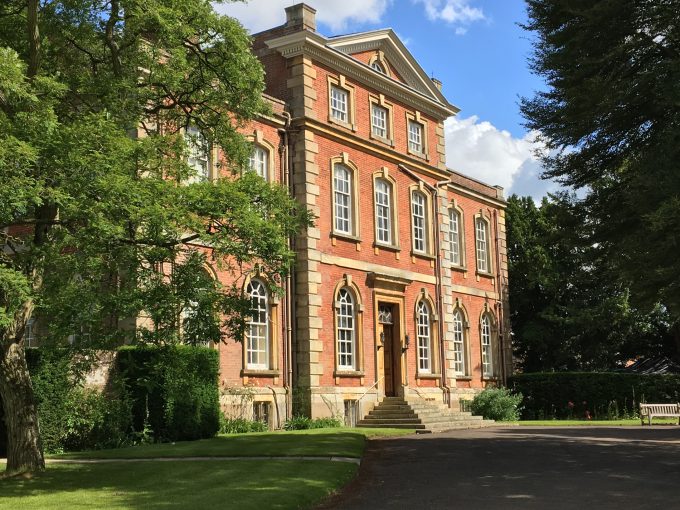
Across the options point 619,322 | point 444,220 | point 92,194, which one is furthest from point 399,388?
point 92,194

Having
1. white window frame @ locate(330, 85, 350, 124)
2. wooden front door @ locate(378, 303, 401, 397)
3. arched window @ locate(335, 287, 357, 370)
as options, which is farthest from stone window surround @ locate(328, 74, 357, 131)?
wooden front door @ locate(378, 303, 401, 397)

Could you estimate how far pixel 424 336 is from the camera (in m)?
30.2

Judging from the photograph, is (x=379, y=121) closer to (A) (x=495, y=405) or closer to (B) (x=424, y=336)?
(B) (x=424, y=336)

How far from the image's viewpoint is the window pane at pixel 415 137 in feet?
101

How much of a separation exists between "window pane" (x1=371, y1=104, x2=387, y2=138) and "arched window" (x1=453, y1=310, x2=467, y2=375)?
26.3ft

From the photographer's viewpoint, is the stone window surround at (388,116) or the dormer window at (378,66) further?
the dormer window at (378,66)

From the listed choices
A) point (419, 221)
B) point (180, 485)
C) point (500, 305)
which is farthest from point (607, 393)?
point (180, 485)

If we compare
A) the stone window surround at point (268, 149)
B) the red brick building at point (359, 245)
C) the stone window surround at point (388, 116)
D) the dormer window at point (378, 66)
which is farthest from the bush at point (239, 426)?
the dormer window at point (378, 66)

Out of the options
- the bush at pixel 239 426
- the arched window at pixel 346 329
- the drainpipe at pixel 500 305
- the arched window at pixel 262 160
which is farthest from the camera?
the drainpipe at pixel 500 305

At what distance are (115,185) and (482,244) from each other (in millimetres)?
26369

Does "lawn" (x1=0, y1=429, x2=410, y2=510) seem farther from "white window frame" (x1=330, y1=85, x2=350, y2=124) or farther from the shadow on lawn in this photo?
"white window frame" (x1=330, y1=85, x2=350, y2=124)

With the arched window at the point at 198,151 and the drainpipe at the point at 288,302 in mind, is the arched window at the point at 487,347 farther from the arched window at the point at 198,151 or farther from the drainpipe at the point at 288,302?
the arched window at the point at 198,151

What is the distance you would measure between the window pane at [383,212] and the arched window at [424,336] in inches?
118

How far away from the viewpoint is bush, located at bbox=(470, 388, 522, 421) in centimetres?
3005
